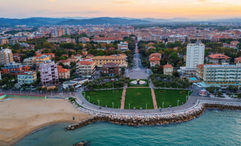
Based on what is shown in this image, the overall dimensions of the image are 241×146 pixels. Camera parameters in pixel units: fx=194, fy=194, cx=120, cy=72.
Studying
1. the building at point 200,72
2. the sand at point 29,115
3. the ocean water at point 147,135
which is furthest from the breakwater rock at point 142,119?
the building at point 200,72

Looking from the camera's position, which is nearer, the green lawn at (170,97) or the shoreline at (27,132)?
the shoreline at (27,132)

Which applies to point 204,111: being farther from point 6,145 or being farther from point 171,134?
point 6,145

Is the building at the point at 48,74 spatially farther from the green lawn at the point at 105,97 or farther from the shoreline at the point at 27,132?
the shoreline at the point at 27,132

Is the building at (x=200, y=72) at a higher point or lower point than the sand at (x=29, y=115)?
higher

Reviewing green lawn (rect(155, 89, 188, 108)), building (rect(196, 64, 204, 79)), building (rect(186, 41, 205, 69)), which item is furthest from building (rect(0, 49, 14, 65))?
building (rect(196, 64, 204, 79))

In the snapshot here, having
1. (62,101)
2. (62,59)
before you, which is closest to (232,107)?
(62,101)
